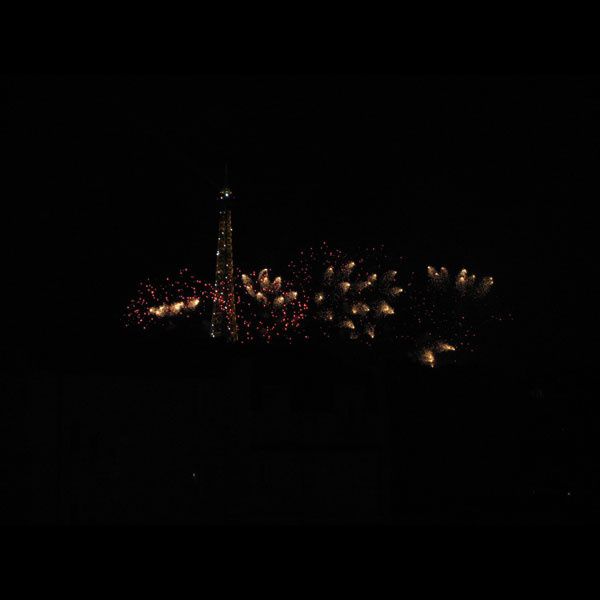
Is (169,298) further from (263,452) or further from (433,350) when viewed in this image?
Answer: (263,452)

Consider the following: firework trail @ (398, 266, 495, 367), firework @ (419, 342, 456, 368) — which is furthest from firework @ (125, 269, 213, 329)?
firework @ (419, 342, 456, 368)

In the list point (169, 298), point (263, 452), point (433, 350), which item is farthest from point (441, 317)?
point (263, 452)

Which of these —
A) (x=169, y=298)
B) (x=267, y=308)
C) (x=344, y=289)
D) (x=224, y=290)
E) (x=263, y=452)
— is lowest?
(x=263, y=452)

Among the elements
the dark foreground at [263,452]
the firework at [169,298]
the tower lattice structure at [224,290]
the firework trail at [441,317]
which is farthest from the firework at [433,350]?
the dark foreground at [263,452]

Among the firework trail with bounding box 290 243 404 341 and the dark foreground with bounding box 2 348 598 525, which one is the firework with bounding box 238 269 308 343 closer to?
the firework trail with bounding box 290 243 404 341

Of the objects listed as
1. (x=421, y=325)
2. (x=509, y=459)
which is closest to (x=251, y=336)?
(x=421, y=325)

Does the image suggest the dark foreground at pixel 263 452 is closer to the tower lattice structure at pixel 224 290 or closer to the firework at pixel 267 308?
the tower lattice structure at pixel 224 290
